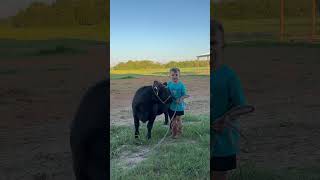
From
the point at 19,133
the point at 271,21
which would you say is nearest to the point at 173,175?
the point at 19,133

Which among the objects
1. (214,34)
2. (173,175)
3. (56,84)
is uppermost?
(214,34)

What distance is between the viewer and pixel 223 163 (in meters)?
4.63

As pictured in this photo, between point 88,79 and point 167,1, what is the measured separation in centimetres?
90

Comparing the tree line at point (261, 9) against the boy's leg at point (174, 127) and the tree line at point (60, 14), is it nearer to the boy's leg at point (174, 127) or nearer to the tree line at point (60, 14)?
the boy's leg at point (174, 127)

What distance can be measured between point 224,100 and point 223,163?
1.84 ft

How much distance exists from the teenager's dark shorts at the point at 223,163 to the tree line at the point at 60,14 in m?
1.53

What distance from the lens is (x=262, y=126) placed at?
4824mm

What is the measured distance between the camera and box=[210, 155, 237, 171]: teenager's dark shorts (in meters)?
4.59

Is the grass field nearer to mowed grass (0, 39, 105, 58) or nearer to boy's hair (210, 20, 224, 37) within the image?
mowed grass (0, 39, 105, 58)

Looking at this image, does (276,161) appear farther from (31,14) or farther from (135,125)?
(31,14)

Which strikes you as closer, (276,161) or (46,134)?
(46,134)

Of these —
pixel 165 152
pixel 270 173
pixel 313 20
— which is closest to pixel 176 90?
pixel 165 152

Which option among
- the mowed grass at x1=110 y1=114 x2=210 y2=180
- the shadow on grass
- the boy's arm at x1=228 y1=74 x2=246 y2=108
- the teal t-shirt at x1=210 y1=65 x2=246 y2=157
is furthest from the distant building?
the shadow on grass

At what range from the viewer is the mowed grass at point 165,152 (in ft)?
14.1
